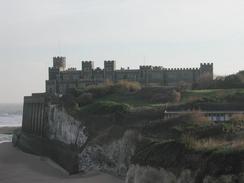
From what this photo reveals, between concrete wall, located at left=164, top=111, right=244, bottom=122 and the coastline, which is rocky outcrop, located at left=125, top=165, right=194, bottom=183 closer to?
the coastline

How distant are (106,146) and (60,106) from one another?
46.4 ft

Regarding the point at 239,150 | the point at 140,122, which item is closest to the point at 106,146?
the point at 140,122

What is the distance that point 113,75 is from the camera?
88.0 m

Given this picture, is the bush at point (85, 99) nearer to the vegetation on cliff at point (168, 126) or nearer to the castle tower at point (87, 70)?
the vegetation on cliff at point (168, 126)

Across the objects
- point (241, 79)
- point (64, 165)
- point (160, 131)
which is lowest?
point (64, 165)

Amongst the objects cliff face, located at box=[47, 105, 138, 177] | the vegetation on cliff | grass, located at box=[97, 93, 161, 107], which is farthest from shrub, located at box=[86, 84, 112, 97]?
cliff face, located at box=[47, 105, 138, 177]

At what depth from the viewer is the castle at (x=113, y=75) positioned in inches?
3366

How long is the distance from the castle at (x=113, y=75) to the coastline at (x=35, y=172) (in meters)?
32.2

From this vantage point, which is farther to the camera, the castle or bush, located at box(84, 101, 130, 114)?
the castle

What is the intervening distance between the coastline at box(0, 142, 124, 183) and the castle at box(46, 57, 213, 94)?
32201mm

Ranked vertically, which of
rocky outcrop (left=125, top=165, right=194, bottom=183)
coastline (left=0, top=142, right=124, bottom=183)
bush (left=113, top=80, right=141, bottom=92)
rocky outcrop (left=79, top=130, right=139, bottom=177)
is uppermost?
bush (left=113, top=80, right=141, bottom=92)

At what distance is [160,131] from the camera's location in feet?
117

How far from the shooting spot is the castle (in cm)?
8550

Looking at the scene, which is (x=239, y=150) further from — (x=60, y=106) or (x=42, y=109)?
(x=42, y=109)
